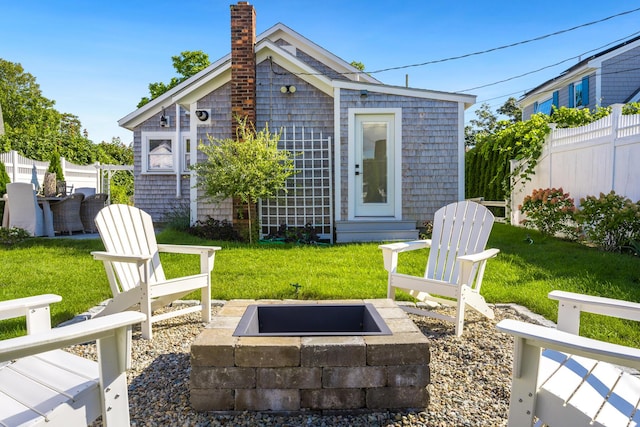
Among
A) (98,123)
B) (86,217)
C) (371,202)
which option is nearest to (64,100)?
(98,123)

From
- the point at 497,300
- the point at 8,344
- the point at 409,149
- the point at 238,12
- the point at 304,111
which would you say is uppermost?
the point at 238,12

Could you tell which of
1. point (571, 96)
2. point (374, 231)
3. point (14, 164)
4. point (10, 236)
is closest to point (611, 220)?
point (374, 231)

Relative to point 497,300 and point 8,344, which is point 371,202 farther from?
point 8,344

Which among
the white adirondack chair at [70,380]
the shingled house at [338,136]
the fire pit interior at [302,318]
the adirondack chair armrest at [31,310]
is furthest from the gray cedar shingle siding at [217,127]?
the white adirondack chair at [70,380]

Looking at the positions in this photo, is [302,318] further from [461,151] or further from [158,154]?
[158,154]

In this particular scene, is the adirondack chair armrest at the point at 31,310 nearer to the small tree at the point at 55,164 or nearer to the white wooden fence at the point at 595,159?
the white wooden fence at the point at 595,159

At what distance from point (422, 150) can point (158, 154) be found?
7125mm

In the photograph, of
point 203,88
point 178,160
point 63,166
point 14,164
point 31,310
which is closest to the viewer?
point 31,310

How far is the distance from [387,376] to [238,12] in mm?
7691

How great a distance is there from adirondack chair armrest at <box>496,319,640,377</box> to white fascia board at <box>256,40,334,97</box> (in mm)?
7296

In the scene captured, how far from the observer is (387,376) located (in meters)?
2.06

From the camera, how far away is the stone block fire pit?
2.02m

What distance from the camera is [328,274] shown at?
4.97 meters

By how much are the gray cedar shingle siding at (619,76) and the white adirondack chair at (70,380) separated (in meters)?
15.2
